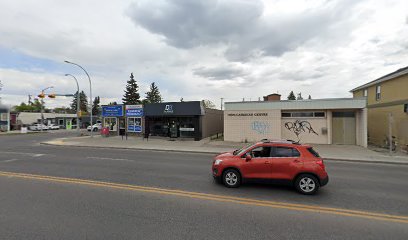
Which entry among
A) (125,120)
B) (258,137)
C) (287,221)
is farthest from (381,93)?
(125,120)

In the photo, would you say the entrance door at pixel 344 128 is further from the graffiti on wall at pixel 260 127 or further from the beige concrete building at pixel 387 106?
the graffiti on wall at pixel 260 127

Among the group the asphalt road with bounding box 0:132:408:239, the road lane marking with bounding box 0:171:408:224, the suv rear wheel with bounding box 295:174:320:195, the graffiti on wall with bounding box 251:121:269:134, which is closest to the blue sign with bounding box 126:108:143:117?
the graffiti on wall with bounding box 251:121:269:134

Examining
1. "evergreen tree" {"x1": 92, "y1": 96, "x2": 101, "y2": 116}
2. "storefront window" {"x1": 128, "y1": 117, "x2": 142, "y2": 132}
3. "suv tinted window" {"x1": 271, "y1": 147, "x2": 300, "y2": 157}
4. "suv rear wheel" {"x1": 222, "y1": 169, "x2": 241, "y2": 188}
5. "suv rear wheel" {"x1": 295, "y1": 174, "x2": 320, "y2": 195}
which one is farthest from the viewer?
"evergreen tree" {"x1": 92, "y1": 96, "x2": 101, "y2": 116}

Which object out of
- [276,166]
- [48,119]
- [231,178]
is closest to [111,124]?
[231,178]

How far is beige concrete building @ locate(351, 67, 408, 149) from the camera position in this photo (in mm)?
16406

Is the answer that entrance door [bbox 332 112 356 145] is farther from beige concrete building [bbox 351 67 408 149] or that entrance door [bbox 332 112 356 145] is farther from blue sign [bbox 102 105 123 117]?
blue sign [bbox 102 105 123 117]

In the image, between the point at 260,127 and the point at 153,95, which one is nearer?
the point at 260,127

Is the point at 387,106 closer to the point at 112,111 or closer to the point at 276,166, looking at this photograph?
the point at 276,166

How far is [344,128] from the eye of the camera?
1877cm

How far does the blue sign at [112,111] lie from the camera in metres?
26.3

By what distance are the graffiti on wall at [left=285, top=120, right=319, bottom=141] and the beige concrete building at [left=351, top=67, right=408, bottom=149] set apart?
501 centimetres

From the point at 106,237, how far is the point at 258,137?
17884mm

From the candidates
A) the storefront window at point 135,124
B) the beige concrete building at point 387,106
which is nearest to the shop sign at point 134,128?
the storefront window at point 135,124

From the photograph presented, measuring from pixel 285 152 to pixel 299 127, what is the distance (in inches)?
567
